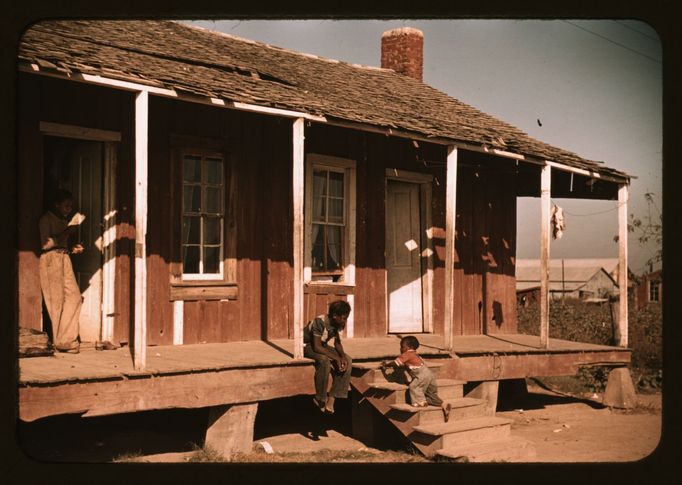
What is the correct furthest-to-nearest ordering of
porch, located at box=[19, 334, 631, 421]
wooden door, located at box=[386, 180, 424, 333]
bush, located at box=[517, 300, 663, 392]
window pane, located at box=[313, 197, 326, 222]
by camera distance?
bush, located at box=[517, 300, 663, 392] → wooden door, located at box=[386, 180, 424, 333] → window pane, located at box=[313, 197, 326, 222] → porch, located at box=[19, 334, 631, 421]

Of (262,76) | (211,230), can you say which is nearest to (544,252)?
(262,76)

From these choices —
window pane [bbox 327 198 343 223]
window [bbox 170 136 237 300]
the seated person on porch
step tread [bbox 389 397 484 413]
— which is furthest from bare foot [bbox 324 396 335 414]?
window pane [bbox 327 198 343 223]

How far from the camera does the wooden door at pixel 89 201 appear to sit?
10.6m

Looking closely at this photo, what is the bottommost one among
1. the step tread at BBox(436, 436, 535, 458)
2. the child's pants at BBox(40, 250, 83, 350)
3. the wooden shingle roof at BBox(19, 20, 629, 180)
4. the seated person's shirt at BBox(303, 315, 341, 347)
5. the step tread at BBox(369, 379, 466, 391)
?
the step tread at BBox(436, 436, 535, 458)

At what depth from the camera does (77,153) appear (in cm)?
1066

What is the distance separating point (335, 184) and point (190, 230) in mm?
2854

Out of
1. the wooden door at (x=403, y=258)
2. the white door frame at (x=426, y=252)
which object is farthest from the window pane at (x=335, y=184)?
the white door frame at (x=426, y=252)

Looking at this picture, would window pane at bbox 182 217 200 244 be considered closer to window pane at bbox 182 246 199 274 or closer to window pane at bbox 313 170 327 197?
window pane at bbox 182 246 199 274

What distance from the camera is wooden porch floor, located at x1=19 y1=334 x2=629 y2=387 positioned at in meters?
8.34

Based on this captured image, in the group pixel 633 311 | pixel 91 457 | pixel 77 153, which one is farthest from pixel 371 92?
pixel 633 311

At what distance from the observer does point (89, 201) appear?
10648 mm

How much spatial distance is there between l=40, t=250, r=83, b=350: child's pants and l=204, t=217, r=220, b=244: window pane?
7.39ft

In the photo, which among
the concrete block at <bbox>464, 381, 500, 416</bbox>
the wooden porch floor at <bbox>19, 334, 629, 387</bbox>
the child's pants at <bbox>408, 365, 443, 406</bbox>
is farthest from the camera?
the concrete block at <bbox>464, 381, 500, 416</bbox>
